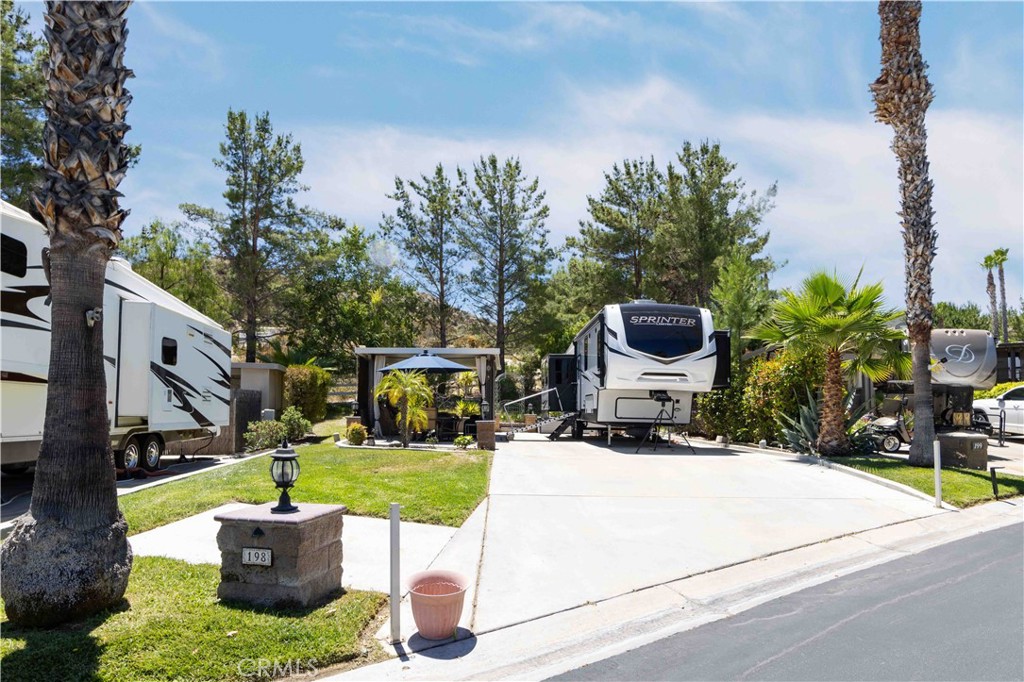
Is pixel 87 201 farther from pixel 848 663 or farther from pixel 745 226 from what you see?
pixel 745 226

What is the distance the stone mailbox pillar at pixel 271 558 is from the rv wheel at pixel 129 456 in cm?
779

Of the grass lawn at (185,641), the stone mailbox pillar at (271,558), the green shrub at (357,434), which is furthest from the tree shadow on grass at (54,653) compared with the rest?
the green shrub at (357,434)

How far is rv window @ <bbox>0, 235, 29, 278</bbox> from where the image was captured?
8.88 meters

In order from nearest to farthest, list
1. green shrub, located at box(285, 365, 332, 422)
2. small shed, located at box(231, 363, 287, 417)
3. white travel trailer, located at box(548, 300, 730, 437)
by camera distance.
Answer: white travel trailer, located at box(548, 300, 730, 437) < small shed, located at box(231, 363, 287, 417) < green shrub, located at box(285, 365, 332, 422)

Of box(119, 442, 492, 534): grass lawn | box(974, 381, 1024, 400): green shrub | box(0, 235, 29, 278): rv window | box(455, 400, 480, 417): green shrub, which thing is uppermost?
box(0, 235, 29, 278): rv window

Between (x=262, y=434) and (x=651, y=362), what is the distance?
9724 millimetres

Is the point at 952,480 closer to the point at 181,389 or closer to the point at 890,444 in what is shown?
the point at 890,444

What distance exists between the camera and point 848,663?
14.1 feet

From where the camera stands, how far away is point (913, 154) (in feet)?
43.4

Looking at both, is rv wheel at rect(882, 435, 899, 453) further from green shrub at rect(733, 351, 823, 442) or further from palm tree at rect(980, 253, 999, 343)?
palm tree at rect(980, 253, 999, 343)

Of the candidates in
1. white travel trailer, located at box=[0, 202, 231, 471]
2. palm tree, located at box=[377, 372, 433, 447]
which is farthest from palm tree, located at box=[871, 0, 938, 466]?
white travel trailer, located at box=[0, 202, 231, 471]

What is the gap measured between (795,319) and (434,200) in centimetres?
2315

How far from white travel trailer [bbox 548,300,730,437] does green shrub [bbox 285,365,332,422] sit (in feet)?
39.5

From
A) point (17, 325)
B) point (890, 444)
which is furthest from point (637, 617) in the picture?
point (890, 444)
